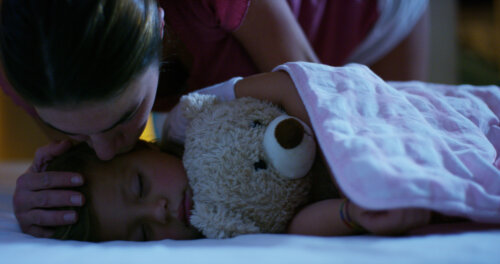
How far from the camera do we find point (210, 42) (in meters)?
1.04

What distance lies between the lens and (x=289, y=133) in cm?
62

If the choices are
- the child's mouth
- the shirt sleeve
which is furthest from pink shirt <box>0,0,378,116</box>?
the child's mouth

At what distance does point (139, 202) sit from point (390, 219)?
1.42ft

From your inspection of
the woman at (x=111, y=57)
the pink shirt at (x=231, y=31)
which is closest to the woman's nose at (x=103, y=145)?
the woman at (x=111, y=57)

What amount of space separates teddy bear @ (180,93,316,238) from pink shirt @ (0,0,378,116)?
1.07 feet

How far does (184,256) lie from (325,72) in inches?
16.2

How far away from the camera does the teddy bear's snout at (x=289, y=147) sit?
2.04 feet

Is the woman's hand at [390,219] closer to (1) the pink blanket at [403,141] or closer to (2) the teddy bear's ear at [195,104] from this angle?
(1) the pink blanket at [403,141]

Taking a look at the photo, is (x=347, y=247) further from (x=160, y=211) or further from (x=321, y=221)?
(x=160, y=211)

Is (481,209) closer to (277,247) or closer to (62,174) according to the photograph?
(277,247)

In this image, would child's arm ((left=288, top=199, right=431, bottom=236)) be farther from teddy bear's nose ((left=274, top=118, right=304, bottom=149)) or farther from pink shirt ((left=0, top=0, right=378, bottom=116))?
pink shirt ((left=0, top=0, right=378, bottom=116))

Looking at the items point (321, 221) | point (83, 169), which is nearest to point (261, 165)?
point (321, 221)

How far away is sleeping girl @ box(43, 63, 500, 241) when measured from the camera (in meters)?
0.52

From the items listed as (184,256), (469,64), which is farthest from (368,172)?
(469,64)
